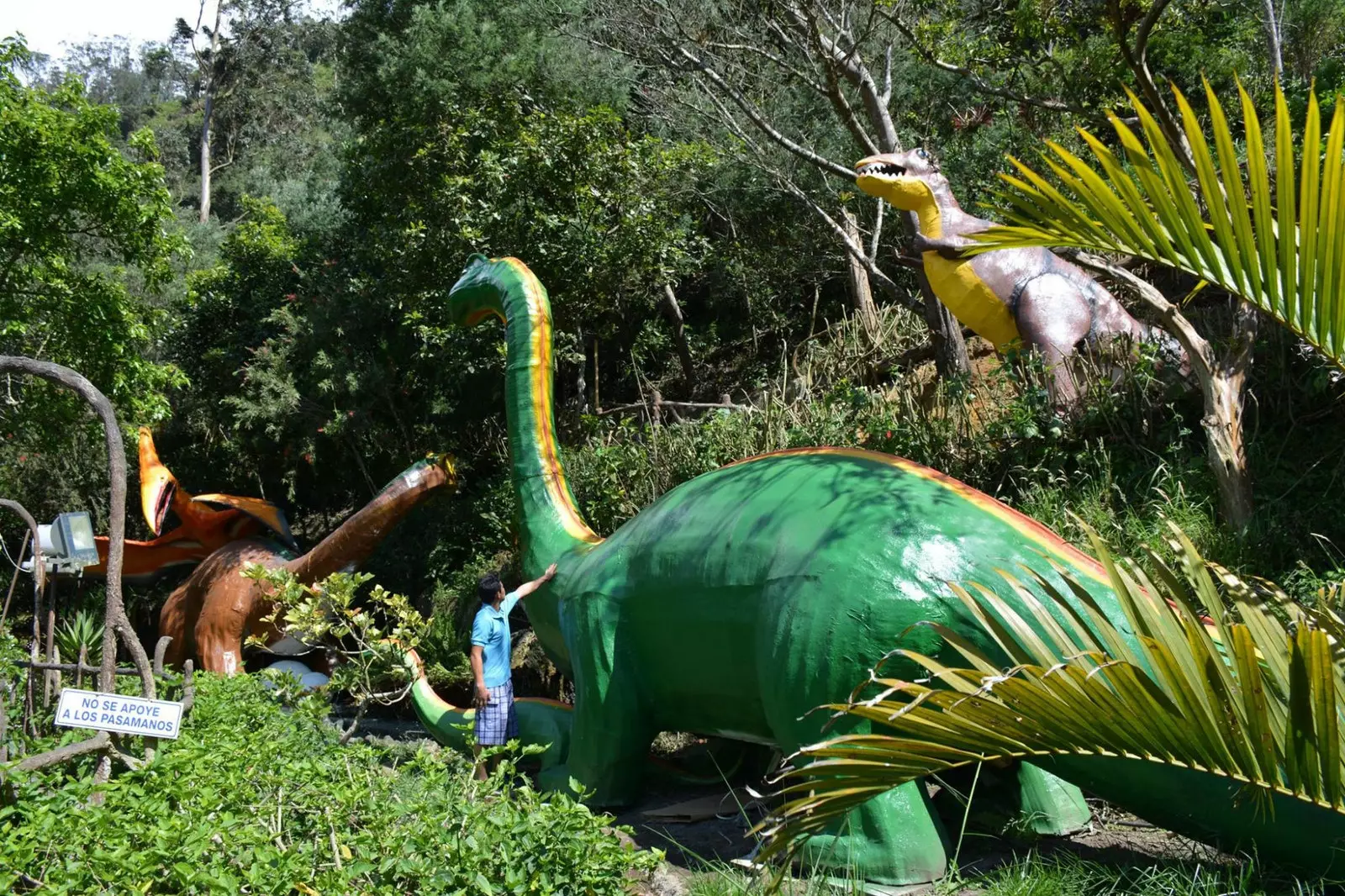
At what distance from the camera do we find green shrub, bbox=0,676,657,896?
2939 mm

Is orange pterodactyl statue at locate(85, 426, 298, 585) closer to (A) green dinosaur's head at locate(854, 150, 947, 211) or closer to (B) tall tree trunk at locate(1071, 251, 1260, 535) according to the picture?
(A) green dinosaur's head at locate(854, 150, 947, 211)

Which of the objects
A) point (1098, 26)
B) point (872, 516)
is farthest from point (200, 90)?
point (872, 516)

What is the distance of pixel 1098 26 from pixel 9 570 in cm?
1354

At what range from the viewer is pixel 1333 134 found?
8.13 ft

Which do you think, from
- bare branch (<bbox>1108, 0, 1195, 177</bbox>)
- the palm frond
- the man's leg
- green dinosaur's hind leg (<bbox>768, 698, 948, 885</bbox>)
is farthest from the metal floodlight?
bare branch (<bbox>1108, 0, 1195, 177</bbox>)

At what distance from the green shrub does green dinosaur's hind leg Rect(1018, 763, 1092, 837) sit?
1.78 m

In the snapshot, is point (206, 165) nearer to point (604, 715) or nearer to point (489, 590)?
→ point (489, 590)

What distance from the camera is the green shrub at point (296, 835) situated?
2939 millimetres

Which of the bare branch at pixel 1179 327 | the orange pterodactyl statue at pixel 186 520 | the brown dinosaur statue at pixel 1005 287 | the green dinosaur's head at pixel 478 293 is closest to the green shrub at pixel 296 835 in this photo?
the green dinosaur's head at pixel 478 293

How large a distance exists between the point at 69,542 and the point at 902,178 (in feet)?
16.4

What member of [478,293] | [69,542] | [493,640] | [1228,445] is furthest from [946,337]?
[69,542]

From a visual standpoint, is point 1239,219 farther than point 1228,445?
No

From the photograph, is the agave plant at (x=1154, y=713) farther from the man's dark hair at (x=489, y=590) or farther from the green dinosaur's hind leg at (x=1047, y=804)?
the man's dark hair at (x=489, y=590)

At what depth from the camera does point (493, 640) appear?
5.87 m
